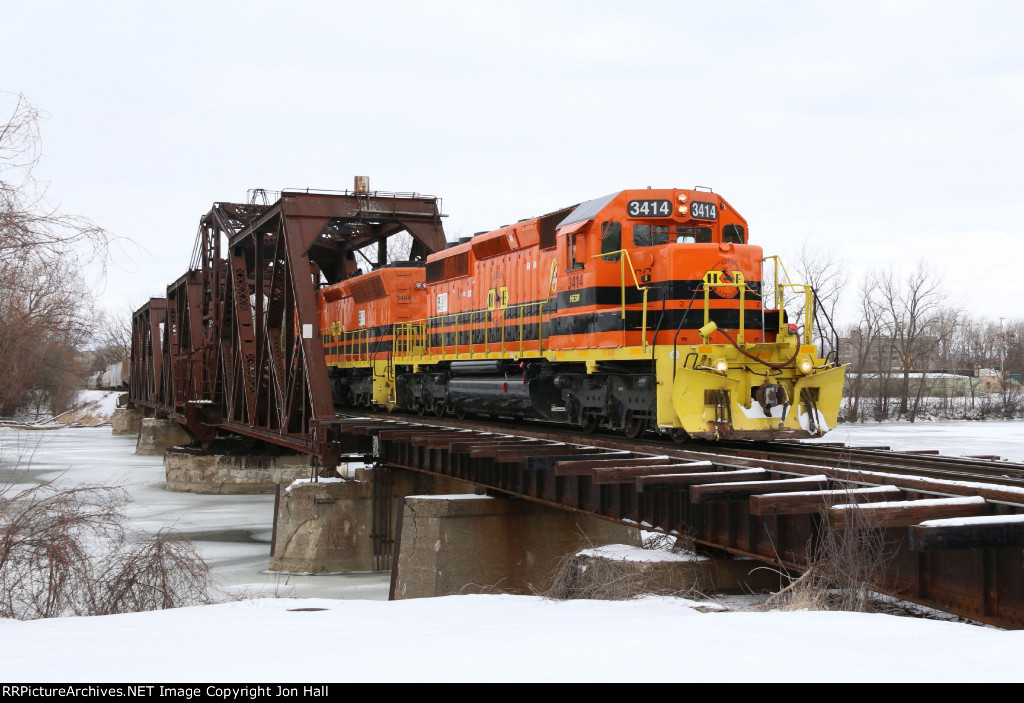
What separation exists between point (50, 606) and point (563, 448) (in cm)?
653

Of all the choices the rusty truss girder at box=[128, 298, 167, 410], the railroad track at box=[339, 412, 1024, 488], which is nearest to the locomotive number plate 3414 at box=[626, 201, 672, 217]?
the railroad track at box=[339, 412, 1024, 488]

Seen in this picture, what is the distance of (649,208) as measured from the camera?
14664mm

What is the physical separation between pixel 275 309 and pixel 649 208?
12936 millimetres

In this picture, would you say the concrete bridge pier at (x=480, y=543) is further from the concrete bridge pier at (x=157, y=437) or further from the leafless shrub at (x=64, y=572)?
the concrete bridge pier at (x=157, y=437)

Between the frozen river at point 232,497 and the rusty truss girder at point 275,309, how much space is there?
255 cm

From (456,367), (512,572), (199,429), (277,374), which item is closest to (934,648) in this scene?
(512,572)

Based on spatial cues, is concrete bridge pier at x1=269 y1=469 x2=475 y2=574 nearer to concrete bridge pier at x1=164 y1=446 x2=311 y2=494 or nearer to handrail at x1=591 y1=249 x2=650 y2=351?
handrail at x1=591 y1=249 x2=650 y2=351

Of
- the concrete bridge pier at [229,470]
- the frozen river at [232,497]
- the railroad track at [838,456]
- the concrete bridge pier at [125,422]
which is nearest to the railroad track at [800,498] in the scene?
the railroad track at [838,456]

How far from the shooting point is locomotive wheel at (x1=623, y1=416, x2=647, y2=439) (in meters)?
14.5

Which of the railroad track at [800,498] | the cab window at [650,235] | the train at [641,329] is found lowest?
the railroad track at [800,498]

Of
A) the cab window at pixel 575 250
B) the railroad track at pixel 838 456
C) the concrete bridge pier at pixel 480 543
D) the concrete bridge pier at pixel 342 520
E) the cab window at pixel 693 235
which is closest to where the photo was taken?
the railroad track at pixel 838 456

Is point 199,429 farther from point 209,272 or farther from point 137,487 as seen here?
point 209,272

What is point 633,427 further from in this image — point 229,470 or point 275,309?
point 229,470

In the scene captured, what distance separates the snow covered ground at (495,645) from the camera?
206 inches
